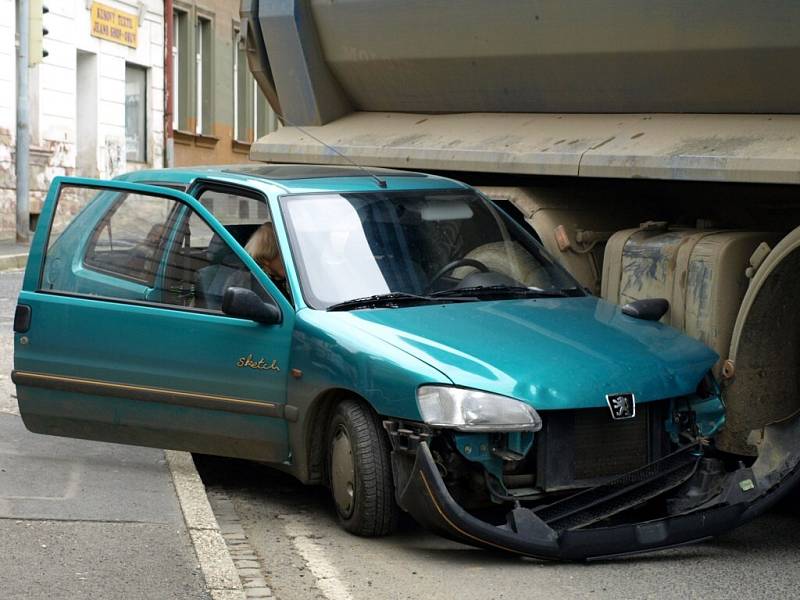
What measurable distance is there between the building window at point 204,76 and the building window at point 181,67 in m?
0.47

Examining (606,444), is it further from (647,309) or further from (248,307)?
(248,307)

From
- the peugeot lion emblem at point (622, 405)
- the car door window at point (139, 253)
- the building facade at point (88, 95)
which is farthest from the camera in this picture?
the building facade at point (88, 95)

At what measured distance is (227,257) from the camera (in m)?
7.03

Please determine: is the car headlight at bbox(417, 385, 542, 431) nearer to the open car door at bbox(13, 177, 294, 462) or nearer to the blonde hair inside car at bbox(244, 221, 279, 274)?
the open car door at bbox(13, 177, 294, 462)

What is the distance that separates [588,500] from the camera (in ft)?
19.5

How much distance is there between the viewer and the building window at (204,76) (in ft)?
109

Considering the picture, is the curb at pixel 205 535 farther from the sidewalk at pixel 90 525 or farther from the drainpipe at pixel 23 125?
the drainpipe at pixel 23 125

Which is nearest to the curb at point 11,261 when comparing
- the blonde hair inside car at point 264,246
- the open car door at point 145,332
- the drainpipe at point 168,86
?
the drainpipe at point 168,86

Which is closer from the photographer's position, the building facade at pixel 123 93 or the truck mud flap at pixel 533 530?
the truck mud flap at pixel 533 530

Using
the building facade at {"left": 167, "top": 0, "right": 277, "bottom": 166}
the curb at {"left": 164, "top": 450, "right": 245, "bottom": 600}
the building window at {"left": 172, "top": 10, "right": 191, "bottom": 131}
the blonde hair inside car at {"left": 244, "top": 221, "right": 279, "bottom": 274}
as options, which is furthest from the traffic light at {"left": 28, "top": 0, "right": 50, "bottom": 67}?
the blonde hair inside car at {"left": 244, "top": 221, "right": 279, "bottom": 274}

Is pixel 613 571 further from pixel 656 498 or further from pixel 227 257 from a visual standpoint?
pixel 227 257

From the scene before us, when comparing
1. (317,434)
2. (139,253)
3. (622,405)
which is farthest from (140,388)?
(622,405)

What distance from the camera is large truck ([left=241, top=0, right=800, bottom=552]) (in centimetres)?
689

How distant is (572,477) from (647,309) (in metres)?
1.32
